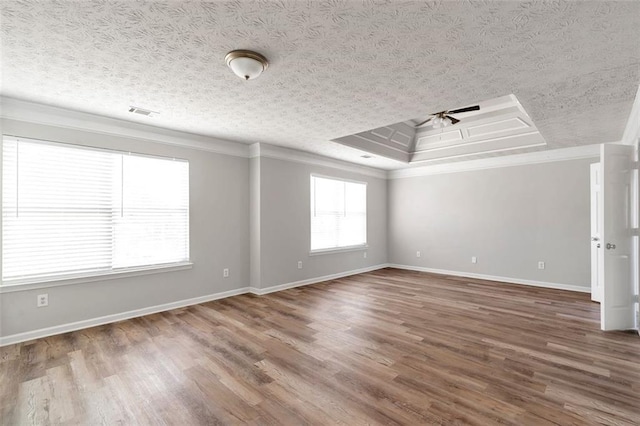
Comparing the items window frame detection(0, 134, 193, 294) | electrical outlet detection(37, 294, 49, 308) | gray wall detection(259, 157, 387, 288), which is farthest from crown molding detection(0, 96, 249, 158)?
electrical outlet detection(37, 294, 49, 308)

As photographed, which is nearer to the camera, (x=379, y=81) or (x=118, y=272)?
(x=379, y=81)

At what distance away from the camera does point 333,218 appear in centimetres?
621

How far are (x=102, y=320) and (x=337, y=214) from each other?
4.31 metres

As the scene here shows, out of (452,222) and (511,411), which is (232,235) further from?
(452,222)

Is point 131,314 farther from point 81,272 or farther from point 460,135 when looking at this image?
point 460,135

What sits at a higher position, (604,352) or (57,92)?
(57,92)

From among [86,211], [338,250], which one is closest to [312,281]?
[338,250]

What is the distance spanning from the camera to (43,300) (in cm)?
316

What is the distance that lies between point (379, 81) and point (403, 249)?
5290 millimetres

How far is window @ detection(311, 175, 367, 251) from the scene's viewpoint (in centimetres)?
586

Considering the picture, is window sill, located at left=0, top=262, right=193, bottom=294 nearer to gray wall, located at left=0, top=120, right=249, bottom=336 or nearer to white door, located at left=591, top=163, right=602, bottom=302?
gray wall, located at left=0, top=120, right=249, bottom=336

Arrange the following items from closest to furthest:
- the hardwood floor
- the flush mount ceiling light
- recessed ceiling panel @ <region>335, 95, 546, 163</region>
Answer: the hardwood floor, the flush mount ceiling light, recessed ceiling panel @ <region>335, 95, 546, 163</region>

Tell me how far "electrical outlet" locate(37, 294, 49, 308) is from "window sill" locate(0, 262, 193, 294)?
104 millimetres

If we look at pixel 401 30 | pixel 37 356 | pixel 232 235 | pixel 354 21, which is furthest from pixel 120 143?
pixel 401 30
